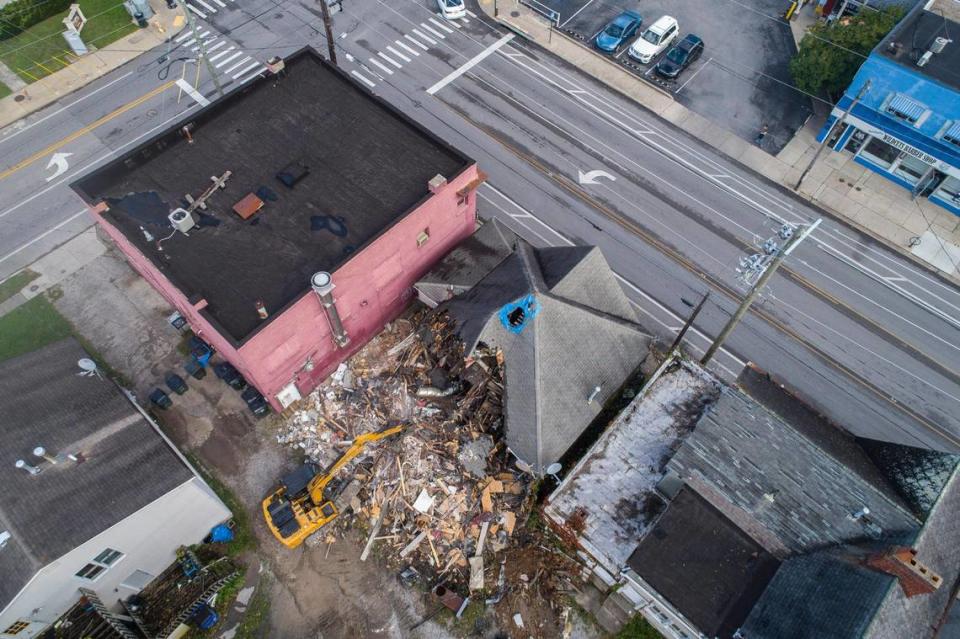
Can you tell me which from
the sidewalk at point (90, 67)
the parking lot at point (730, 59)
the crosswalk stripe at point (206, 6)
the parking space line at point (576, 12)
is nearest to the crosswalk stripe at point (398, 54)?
the parking lot at point (730, 59)

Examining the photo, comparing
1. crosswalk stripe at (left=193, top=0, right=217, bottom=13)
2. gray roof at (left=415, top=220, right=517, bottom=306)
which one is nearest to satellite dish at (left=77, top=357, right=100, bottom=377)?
gray roof at (left=415, top=220, right=517, bottom=306)

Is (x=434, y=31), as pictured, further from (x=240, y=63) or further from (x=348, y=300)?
(x=348, y=300)

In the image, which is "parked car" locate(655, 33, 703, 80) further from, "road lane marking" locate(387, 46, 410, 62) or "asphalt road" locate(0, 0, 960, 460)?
"road lane marking" locate(387, 46, 410, 62)

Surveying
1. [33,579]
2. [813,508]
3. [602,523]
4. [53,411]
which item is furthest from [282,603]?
[813,508]

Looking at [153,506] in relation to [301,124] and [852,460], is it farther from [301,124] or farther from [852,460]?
[852,460]

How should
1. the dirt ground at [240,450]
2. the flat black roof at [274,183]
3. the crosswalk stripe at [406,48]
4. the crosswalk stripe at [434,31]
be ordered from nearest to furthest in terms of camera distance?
the dirt ground at [240,450]
the flat black roof at [274,183]
the crosswalk stripe at [406,48]
the crosswalk stripe at [434,31]

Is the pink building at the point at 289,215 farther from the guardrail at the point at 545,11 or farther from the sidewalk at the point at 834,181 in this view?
the guardrail at the point at 545,11
